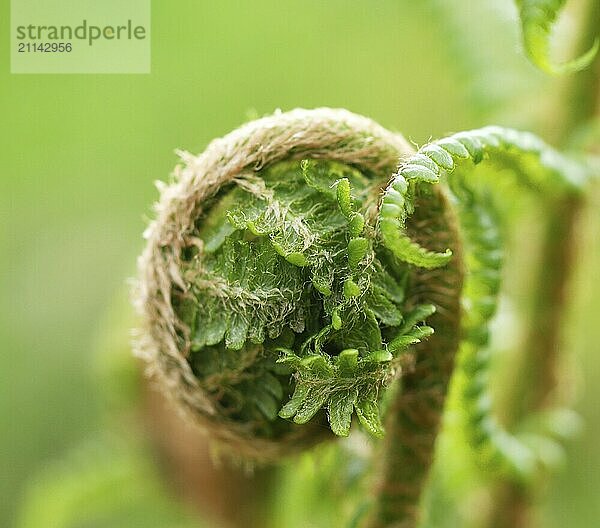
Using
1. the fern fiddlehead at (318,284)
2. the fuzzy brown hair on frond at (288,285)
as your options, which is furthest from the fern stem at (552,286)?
the fuzzy brown hair on frond at (288,285)

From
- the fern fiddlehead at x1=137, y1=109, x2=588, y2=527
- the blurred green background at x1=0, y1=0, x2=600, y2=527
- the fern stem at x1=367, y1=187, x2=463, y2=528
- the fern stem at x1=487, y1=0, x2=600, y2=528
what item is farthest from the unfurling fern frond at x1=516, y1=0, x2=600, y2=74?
the blurred green background at x1=0, y1=0, x2=600, y2=527

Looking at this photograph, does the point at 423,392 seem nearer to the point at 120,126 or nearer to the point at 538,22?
the point at 538,22

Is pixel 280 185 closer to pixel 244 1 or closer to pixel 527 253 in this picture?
pixel 527 253

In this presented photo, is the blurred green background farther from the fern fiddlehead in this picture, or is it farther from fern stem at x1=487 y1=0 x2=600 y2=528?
the fern fiddlehead

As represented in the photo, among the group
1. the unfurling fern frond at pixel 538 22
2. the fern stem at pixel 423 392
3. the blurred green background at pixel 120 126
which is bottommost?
the fern stem at pixel 423 392

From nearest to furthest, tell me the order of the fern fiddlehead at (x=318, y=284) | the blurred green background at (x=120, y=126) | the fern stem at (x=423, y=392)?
1. the fern fiddlehead at (x=318, y=284)
2. the fern stem at (x=423, y=392)
3. the blurred green background at (x=120, y=126)

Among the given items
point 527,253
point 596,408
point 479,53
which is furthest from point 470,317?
point 596,408

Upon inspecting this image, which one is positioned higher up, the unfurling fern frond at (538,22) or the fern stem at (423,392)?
the unfurling fern frond at (538,22)

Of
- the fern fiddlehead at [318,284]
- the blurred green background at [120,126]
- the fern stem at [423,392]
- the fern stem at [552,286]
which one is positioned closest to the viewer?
the fern fiddlehead at [318,284]

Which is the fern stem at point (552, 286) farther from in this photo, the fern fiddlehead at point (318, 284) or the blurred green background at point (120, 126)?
the blurred green background at point (120, 126)
